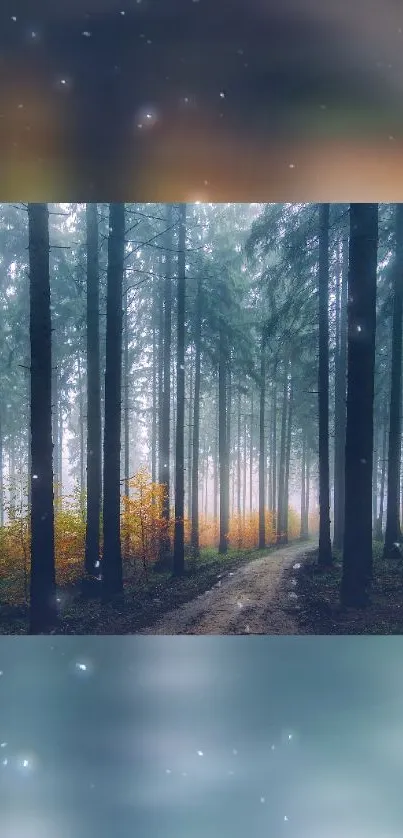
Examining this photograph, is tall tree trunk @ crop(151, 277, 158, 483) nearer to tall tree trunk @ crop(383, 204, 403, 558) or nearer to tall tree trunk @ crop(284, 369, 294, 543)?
tall tree trunk @ crop(284, 369, 294, 543)

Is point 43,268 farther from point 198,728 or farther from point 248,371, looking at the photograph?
point 198,728

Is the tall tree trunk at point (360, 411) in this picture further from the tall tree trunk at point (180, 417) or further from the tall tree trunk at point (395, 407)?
the tall tree trunk at point (180, 417)

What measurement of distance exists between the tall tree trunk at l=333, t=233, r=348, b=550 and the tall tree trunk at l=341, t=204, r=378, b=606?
5 cm

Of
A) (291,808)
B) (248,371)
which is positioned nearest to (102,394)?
(248,371)

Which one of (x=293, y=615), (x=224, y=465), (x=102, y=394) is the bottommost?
(x=293, y=615)

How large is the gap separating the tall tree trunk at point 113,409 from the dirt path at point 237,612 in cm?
46

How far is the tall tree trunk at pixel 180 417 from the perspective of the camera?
→ 4.43 m

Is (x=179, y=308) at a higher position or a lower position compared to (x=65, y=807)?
higher

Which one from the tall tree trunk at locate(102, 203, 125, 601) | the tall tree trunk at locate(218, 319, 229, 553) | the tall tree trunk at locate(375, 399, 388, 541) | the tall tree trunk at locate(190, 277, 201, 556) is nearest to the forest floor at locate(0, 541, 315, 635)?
the tall tree trunk at locate(102, 203, 125, 601)

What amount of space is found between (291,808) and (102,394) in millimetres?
3100

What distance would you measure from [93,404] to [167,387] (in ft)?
1.84

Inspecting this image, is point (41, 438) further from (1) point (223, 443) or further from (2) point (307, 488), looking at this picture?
(2) point (307, 488)

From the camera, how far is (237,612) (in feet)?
14.1
